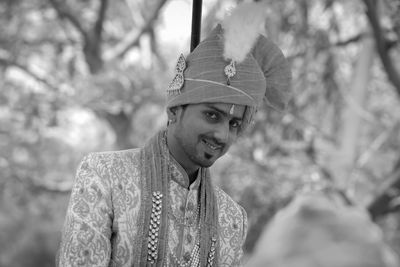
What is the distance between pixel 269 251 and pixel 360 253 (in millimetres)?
97

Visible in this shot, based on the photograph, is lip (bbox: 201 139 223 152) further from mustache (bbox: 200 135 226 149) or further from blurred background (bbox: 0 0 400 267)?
blurred background (bbox: 0 0 400 267)

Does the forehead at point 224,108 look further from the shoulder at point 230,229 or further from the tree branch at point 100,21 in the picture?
the tree branch at point 100,21

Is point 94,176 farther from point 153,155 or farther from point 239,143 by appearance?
point 239,143

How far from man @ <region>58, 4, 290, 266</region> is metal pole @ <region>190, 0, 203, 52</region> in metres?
0.12

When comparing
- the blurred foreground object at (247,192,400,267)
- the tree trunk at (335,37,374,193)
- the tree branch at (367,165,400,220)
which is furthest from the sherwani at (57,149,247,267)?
the tree branch at (367,165,400,220)

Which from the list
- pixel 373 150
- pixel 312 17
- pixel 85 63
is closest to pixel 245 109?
pixel 312 17

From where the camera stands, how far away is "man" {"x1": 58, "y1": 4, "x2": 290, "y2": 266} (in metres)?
2.63

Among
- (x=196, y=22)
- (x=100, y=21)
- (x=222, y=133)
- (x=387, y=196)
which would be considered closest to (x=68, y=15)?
(x=100, y=21)

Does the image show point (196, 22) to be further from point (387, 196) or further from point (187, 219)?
point (387, 196)

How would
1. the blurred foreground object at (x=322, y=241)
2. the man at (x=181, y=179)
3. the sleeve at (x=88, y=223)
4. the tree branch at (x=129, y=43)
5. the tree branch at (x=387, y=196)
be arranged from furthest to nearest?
1. the tree branch at (x=129, y=43)
2. the tree branch at (x=387, y=196)
3. the man at (x=181, y=179)
4. the sleeve at (x=88, y=223)
5. the blurred foreground object at (x=322, y=241)

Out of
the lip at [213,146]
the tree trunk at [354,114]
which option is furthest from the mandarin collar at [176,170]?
the tree trunk at [354,114]

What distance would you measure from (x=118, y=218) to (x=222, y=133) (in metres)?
0.48

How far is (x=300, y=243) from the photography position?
81cm

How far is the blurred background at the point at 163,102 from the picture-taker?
9297mm
